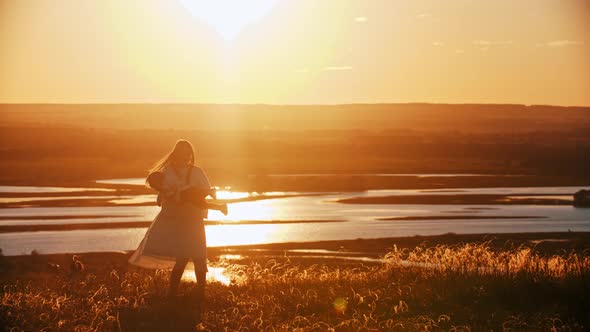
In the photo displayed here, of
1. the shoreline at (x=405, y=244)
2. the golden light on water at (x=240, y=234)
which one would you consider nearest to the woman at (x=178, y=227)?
the shoreline at (x=405, y=244)

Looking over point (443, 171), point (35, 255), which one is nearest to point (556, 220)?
point (35, 255)

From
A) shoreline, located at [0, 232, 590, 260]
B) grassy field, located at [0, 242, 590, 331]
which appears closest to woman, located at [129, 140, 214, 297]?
grassy field, located at [0, 242, 590, 331]

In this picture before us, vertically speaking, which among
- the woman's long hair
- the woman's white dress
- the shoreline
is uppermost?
the woman's long hair

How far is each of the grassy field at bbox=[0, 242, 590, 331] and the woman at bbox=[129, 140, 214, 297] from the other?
0.53 metres

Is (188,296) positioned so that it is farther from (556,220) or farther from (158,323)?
(556,220)

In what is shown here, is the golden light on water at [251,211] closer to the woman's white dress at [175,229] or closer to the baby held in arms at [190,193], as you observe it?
the woman's white dress at [175,229]

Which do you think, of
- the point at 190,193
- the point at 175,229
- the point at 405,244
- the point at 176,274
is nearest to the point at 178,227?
the point at 175,229

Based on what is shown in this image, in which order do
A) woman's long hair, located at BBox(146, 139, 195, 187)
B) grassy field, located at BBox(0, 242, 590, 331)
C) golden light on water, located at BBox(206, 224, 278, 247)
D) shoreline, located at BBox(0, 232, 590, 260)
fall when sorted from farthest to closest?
golden light on water, located at BBox(206, 224, 278, 247) < shoreline, located at BBox(0, 232, 590, 260) < woman's long hair, located at BBox(146, 139, 195, 187) < grassy field, located at BBox(0, 242, 590, 331)

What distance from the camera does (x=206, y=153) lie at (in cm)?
14762

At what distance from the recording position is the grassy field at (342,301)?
1212 cm

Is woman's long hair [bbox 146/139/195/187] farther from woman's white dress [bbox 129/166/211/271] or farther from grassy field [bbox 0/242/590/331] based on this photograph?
grassy field [bbox 0/242/590/331]

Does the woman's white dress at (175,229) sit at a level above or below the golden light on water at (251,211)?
above

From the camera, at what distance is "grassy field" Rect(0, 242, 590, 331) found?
12125mm

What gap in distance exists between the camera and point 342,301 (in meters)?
13.6
